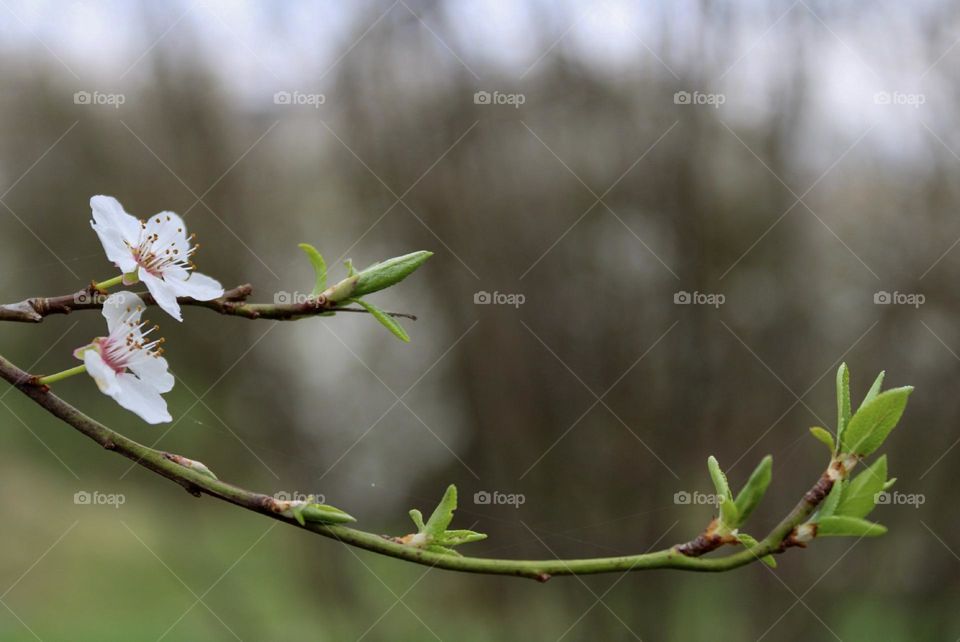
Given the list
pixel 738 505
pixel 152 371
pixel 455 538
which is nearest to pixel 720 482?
pixel 738 505

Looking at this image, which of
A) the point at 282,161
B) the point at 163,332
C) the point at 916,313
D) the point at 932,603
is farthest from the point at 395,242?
the point at 932,603

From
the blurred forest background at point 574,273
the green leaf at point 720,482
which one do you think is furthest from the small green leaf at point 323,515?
the blurred forest background at point 574,273

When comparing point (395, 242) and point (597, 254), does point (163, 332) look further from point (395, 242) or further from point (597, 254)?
point (597, 254)

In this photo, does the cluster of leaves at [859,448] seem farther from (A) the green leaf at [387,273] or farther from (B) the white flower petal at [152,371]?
(B) the white flower petal at [152,371]

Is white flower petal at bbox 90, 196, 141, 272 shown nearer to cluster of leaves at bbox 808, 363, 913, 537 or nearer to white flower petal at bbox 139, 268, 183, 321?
white flower petal at bbox 139, 268, 183, 321

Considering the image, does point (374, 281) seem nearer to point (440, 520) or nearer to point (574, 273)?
point (440, 520)

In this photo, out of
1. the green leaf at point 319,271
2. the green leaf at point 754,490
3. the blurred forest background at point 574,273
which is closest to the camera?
the green leaf at point 754,490
